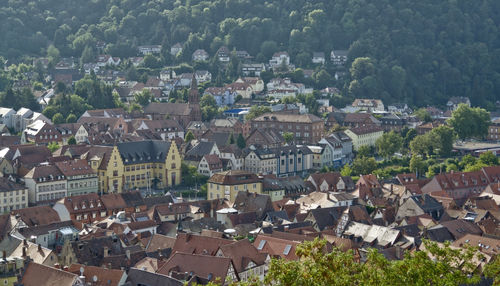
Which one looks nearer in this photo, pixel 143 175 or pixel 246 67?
pixel 143 175

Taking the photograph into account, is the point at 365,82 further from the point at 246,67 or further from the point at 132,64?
the point at 132,64

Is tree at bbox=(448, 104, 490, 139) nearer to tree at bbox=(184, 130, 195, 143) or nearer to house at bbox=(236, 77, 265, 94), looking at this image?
A: house at bbox=(236, 77, 265, 94)

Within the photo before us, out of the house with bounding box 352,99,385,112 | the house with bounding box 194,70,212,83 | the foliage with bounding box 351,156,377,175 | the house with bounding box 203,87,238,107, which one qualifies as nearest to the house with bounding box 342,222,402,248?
the foliage with bounding box 351,156,377,175

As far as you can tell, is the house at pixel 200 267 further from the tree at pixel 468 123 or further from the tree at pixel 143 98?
the tree at pixel 143 98

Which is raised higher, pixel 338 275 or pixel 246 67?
pixel 338 275

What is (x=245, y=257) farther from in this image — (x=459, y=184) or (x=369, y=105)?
(x=369, y=105)

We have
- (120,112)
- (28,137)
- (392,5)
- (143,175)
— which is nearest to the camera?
(143,175)

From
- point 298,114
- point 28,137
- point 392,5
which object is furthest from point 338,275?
point 392,5
